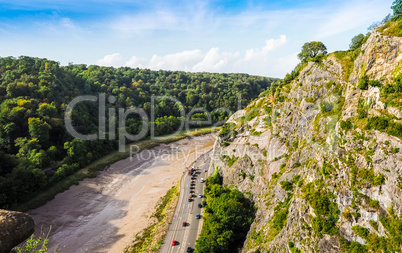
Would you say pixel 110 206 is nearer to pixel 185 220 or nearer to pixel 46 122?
Answer: pixel 185 220

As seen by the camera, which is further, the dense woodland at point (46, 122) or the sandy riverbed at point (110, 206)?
the dense woodland at point (46, 122)

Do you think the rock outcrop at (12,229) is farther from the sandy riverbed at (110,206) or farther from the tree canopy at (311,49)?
the tree canopy at (311,49)

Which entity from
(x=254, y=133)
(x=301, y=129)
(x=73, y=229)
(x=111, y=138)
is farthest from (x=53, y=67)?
(x=301, y=129)

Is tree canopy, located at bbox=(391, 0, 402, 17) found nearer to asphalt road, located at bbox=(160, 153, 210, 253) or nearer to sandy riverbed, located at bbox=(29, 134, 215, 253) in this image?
asphalt road, located at bbox=(160, 153, 210, 253)

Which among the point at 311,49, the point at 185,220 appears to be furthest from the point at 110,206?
the point at 311,49

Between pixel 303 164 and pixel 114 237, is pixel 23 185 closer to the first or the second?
pixel 114 237

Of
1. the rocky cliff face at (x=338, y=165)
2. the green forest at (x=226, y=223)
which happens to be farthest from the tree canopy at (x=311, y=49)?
the green forest at (x=226, y=223)
